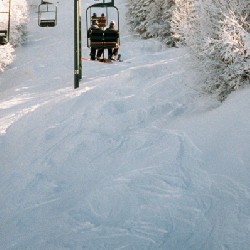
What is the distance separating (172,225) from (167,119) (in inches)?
219

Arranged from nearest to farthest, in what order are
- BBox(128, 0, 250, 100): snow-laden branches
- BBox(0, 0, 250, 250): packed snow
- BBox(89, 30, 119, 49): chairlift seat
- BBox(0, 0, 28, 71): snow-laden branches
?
BBox(0, 0, 250, 250): packed snow < BBox(128, 0, 250, 100): snow-laden branches < BBox(89, 30, 119, 49): chairlift seat < BBox(0, 0, 28, 71): snow-laden branches

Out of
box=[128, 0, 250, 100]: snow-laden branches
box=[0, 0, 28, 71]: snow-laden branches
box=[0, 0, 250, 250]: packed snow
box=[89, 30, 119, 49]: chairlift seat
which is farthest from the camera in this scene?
box=[0, 0, 28, 71]: snow-laden branches

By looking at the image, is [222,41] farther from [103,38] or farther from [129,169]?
[129,169]

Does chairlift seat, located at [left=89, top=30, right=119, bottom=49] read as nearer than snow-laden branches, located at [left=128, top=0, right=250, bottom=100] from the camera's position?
No

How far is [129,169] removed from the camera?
8266 mm

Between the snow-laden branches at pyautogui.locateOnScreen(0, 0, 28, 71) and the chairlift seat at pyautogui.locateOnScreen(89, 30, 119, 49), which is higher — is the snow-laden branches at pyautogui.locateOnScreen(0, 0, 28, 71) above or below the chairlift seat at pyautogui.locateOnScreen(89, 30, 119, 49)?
above

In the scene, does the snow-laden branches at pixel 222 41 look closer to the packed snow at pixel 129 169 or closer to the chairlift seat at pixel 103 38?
the packed snow at pixel 129 169

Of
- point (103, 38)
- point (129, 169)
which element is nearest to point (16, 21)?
point (103, 38)

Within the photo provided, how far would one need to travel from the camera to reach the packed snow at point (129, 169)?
613 centimetres

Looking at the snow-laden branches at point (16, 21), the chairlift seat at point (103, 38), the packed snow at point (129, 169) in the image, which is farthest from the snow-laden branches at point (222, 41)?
the snow-laden branches at point (16, 21)

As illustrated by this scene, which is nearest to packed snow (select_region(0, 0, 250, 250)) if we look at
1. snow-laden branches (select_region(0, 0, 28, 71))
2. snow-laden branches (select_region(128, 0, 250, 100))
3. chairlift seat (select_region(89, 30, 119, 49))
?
snow-laden branches (select_region(128, 0, 250, 100))

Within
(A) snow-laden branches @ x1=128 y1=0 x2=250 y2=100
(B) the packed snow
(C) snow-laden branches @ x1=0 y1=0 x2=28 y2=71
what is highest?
(C) snow-laden branches @ x1=0 y1=0 x2=28 y2=71

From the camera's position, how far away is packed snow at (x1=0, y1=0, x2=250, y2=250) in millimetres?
6129

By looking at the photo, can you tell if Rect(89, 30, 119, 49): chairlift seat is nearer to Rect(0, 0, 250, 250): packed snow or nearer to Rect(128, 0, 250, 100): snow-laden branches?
Rect(0, 0, 250, 250): packed snow
